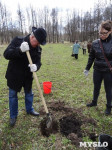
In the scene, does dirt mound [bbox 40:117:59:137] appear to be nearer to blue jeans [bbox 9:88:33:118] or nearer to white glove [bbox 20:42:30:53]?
blue jeans [bbox 9:88:33:118]

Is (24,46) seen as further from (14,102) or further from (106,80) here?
(106,80)

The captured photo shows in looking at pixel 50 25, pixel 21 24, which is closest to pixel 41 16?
pixel 50 25

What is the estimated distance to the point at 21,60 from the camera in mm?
2826

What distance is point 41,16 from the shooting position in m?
53.4

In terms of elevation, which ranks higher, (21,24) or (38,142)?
(21,24)

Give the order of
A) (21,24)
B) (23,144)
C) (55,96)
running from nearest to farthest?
(23,144), (55,96), (21,24)

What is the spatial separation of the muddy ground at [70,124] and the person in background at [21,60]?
947mm

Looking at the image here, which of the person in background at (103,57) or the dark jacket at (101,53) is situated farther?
the dark jacket at (101,53)

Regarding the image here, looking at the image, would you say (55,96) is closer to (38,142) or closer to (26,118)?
(26,118)

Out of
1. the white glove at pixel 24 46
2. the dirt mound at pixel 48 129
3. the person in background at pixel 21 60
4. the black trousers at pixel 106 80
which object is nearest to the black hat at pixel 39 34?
the person in background at pixel 21 60

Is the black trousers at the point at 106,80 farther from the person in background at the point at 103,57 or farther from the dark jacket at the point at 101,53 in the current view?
the dark jacket at the point at 101,53

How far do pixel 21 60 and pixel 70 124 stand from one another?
1.86 meters

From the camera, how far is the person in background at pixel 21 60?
8.57ft

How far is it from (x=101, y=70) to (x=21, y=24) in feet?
145
